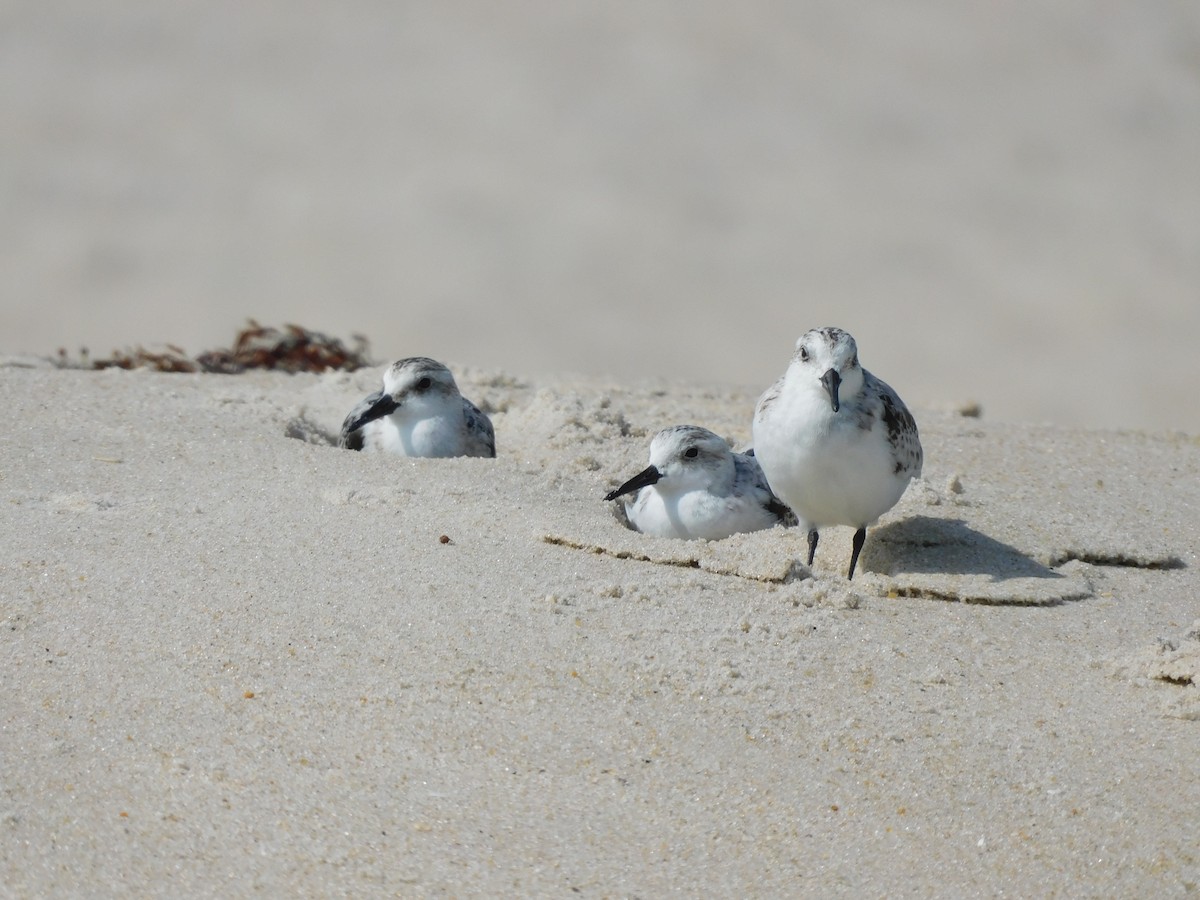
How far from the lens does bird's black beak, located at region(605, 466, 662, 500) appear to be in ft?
19.2

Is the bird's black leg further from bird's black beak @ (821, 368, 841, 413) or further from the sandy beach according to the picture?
bird's black beak @ (821, 368, 841, 413)

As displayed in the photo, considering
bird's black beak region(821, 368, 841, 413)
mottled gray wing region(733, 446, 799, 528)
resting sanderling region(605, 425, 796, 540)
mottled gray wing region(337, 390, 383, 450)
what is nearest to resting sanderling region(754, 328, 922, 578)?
bird's black beak region(821, 368, 841, 413)

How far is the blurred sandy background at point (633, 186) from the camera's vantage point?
12984mm

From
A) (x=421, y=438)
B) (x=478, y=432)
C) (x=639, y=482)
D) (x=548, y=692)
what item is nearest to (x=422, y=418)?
(x=421, y=438)

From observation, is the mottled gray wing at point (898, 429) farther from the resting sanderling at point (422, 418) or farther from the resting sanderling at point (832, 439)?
the resting sanderling at point (422, 418)

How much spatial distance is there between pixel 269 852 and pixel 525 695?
891 mm

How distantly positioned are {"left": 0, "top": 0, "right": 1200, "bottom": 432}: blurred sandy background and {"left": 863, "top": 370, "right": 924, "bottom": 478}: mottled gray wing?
6395mm

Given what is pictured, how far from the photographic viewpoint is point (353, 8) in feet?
64.1

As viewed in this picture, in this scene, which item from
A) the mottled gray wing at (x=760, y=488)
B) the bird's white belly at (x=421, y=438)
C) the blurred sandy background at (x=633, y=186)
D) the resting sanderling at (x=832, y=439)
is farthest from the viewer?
the blurred sandy background at (x=633, y=186)

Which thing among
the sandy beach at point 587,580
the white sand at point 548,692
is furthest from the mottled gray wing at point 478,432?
the white sand at point 548,692

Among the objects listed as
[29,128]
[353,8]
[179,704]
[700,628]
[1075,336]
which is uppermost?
[353,8]

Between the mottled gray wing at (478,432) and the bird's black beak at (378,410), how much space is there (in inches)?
13.0

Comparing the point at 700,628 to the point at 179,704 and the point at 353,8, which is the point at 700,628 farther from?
the point at 353,8

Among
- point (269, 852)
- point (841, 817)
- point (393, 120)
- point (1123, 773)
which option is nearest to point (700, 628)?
point (841, 817)
